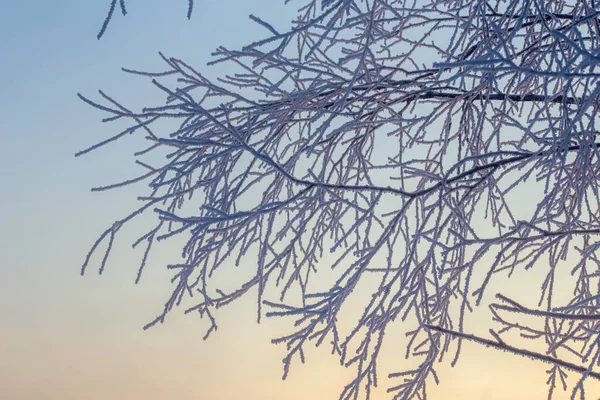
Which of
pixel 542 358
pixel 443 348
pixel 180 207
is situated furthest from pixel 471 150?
pixel 542 358

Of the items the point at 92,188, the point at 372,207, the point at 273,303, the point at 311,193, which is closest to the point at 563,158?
the point at 372,207

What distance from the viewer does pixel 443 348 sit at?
13.1 feet

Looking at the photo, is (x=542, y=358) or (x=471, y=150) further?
(x=471, y=150)

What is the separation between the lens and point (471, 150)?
13.1 ft

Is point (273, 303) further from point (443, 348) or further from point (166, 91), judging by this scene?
point (443, 348)

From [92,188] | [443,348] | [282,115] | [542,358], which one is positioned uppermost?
[282,115]

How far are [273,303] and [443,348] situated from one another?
1693mm

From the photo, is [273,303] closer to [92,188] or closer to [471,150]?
[92,188]

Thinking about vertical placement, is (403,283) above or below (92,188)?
below

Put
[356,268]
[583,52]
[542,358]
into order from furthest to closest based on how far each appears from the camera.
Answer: [356,268]
[542,358]
[583,52]

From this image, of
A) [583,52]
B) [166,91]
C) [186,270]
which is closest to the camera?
[583,52]

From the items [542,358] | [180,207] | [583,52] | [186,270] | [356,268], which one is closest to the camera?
[583,52]

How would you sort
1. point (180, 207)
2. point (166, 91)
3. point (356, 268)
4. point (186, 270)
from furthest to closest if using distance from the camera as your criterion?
point (180, 207) < point (186, 270) < point (356, 268) < point (166, 91)

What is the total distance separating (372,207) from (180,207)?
1.42m
